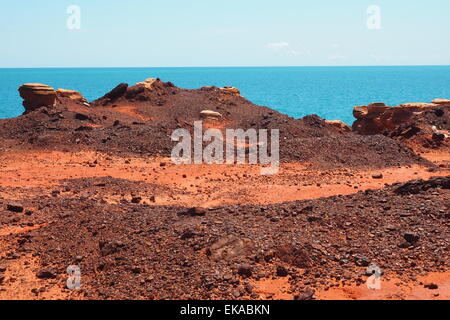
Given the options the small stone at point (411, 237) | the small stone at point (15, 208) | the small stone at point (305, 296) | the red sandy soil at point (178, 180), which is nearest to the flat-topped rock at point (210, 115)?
the red sandy soil at point (178, 180)

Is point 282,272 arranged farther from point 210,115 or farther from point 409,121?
point 409,121

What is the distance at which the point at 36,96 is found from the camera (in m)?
30.8

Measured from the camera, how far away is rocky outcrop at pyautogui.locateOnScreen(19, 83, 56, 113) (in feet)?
101

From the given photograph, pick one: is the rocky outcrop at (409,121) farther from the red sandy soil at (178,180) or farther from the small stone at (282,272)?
the small stone at (282,272)

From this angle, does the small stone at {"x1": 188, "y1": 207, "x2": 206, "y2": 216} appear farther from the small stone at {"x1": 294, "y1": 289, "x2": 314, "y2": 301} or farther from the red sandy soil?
the small stone at {"x1": 294, "y1": 289, "x2": 314, "y2": 301}

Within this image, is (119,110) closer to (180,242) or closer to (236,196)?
(236,196)

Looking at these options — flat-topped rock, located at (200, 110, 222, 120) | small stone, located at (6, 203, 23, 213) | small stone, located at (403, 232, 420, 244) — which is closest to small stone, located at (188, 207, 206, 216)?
small stone, located at (403, 232, 420, 244)

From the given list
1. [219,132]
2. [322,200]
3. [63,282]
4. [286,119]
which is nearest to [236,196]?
[322,200]

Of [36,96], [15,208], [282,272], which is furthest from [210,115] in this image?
[282,272]

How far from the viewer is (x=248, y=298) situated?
9117 millimetres

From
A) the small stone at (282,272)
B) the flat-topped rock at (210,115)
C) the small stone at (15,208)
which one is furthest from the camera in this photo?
the flat-topped rock at (210,115)

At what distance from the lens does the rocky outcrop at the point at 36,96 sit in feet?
101

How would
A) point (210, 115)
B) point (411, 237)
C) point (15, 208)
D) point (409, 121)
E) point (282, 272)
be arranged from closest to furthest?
point (282, 272) < point (411, 237) < point (15, 208) < point (409, 121) < point (210, 115)

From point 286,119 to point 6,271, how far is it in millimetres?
23330
